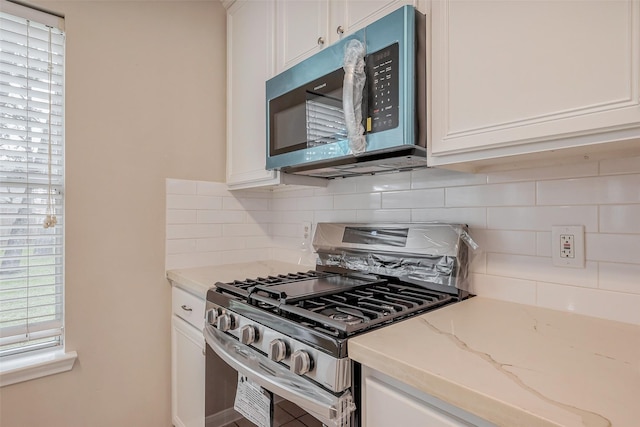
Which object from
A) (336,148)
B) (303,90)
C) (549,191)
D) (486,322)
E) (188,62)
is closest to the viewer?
(486,322)

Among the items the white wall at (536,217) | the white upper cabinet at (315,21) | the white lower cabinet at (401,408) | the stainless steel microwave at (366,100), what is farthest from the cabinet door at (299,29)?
the white lower cabinet at (401,408)

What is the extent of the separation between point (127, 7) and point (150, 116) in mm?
530

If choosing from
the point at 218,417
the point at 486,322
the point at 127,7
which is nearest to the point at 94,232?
the point at 218,417

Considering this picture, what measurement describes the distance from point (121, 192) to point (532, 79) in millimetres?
1729

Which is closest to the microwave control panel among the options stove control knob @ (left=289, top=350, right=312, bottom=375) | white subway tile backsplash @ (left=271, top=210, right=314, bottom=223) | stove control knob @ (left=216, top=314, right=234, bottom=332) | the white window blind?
stove control knob @ (left=289, top=350, right=312, bottom=375)

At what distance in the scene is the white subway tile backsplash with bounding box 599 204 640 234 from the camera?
906 millimetres

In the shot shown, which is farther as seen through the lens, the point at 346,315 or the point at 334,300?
the point at 334,300

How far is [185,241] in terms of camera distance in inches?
72.8

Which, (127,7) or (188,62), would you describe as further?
(188,62)

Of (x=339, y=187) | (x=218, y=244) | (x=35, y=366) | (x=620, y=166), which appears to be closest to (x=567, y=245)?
(x=620, y=166)

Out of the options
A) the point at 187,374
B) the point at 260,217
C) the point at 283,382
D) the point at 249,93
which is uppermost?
the point at 249,93

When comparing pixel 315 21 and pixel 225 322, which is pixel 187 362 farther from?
pixel 315 21

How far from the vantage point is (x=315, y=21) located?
1.39m

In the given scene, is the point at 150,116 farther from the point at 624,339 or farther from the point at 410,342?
the point at 624,339
